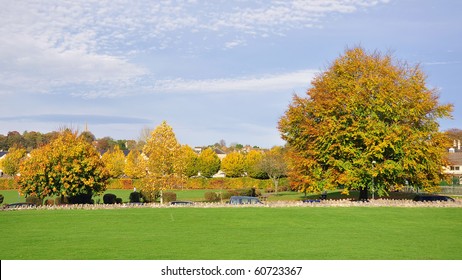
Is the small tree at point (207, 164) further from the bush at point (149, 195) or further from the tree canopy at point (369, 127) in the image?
the tree canopy at point (369, 127)

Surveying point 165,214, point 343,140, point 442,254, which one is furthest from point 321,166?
point 442,254

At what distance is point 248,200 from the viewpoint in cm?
3509

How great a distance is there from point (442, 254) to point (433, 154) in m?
25.3

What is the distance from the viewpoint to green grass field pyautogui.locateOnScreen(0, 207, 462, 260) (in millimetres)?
15727

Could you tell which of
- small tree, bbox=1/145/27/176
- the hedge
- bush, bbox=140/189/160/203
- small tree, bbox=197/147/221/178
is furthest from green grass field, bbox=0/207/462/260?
small tree, bbox=1/145/27/176

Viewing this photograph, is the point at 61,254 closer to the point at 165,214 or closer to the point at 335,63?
the point at 165,214

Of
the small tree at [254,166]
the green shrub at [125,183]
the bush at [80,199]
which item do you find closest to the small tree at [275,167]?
the small tree at [254,166]

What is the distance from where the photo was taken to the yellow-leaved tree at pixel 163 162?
4266 centimetres

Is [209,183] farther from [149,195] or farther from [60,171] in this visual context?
[60,171]

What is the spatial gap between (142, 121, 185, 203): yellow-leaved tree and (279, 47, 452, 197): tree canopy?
32.3 ft

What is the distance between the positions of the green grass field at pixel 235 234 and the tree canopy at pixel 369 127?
25.1 ft

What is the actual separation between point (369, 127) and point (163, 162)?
54.8 feet

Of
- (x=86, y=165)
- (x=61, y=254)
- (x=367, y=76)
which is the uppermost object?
(x=367, y=76)

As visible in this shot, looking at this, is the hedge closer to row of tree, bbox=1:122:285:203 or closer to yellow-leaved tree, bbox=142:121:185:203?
row of tree, bbox=1:122:285:203
